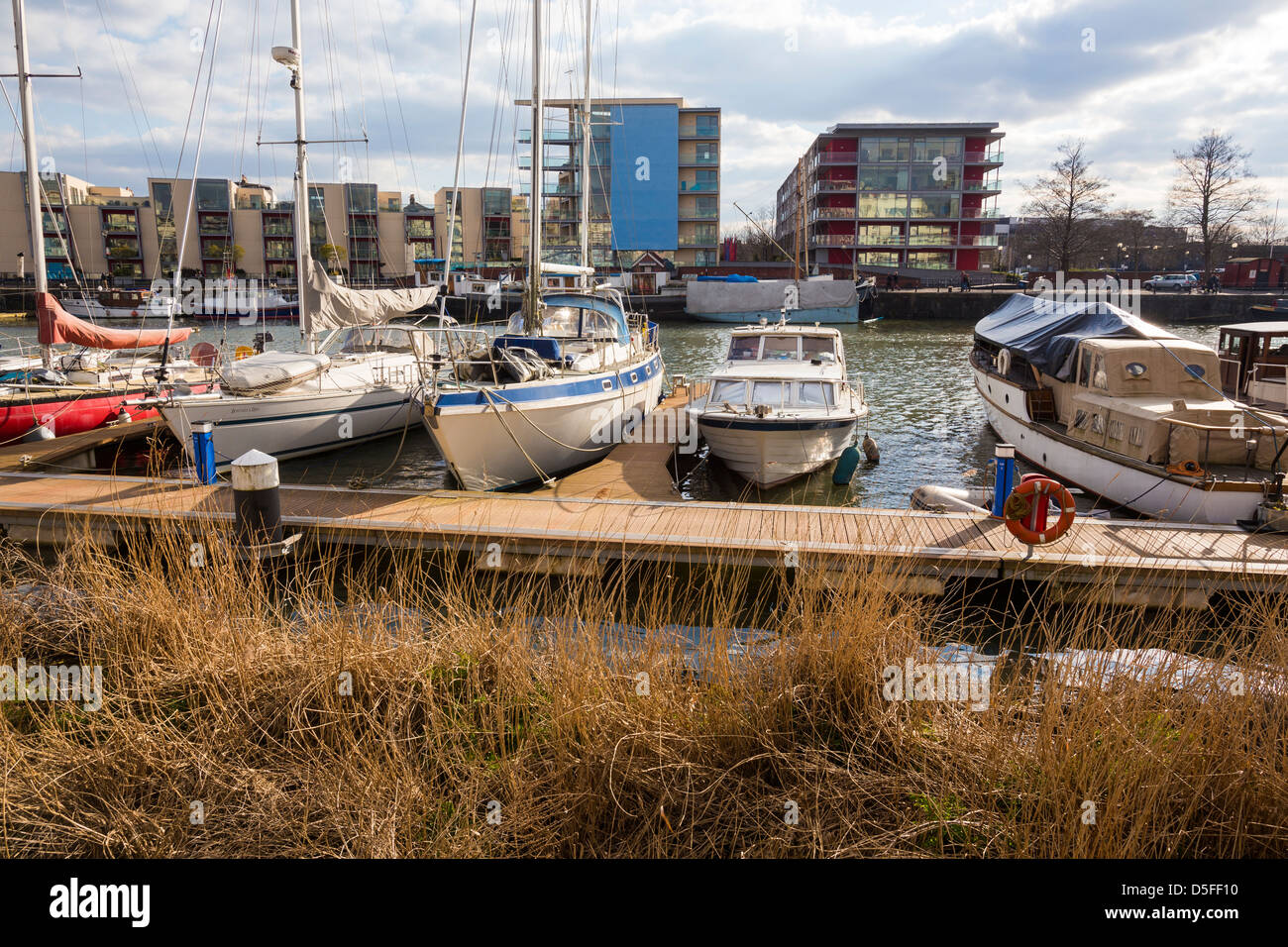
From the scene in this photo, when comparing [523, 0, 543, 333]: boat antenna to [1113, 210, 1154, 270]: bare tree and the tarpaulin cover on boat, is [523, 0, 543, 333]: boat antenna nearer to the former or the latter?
the tarpaulin cover on boat

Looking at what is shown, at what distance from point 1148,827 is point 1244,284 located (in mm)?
78955

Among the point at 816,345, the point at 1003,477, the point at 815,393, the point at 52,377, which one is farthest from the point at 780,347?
the point at 52,377

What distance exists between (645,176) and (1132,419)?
62331 millimetres

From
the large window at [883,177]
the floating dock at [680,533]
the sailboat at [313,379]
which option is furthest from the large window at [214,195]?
the floating dock at [680,533]

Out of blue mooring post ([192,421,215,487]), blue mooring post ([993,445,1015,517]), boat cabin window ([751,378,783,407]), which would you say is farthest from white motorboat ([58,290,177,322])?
blue mooring post ([993,445,1015,517])

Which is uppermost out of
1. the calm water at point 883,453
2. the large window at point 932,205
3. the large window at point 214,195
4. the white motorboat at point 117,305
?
the large window at point 214,195

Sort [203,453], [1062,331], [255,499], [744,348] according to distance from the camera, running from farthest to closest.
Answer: [744,348] → [1062,331] → [203,453] → [255,499]

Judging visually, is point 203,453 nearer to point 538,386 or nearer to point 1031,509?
point 538,386

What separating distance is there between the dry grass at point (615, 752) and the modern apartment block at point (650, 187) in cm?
6176

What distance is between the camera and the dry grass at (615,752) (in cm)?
352

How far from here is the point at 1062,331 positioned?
14414 millimetres

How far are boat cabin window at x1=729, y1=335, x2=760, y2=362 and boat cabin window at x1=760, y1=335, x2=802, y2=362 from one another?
0.20 m

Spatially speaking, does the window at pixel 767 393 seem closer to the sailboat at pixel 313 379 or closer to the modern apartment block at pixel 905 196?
the sailboat at pixel 313 379

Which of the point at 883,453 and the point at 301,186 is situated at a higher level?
the point at 301,186
